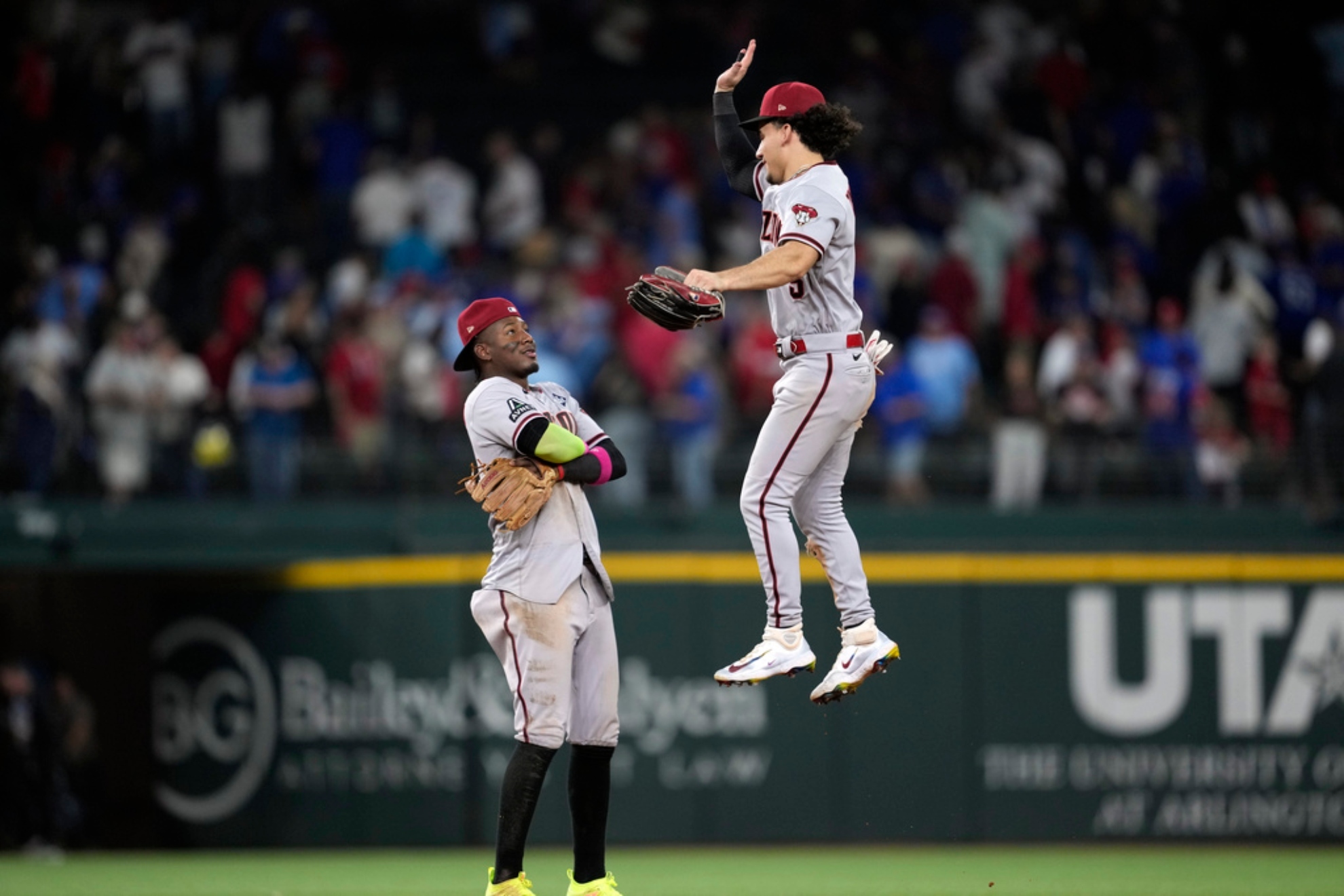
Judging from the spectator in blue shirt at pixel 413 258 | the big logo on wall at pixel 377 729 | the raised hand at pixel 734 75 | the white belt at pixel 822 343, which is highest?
the spectator in blue shirt at pixel 413 258

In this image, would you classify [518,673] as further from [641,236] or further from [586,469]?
[641,236]

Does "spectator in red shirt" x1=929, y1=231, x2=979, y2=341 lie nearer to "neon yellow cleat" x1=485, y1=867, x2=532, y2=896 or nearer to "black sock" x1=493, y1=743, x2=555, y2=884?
"black sock" x1=493, y1=743, x2=555, y2=884

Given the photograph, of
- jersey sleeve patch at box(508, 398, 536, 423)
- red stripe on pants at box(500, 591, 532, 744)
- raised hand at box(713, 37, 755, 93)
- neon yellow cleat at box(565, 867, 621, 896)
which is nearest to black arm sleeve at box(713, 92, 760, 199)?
raised hand at box(713, 37, 755, 93)

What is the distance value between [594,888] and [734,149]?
3349mm

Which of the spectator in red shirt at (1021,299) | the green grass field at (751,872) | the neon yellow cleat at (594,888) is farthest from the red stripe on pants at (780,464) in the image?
the spectator in red shirt at (1021,299)

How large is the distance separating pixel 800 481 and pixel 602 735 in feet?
4.59

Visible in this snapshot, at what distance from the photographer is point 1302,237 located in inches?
727

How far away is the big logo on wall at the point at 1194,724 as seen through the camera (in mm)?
13453

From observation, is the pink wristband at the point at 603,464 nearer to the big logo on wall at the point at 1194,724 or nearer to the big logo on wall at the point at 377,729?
the big logo on wall at the point at 377,729

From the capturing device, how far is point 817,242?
7.68 meters

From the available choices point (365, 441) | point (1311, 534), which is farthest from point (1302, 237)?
point (365, 441)

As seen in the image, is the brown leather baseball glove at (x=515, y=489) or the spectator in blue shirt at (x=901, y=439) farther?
the spectator in blue shirt at (x=901, y=439)

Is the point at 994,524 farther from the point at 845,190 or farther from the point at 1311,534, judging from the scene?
the point at 845,190

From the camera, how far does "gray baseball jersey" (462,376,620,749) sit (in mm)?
8039
